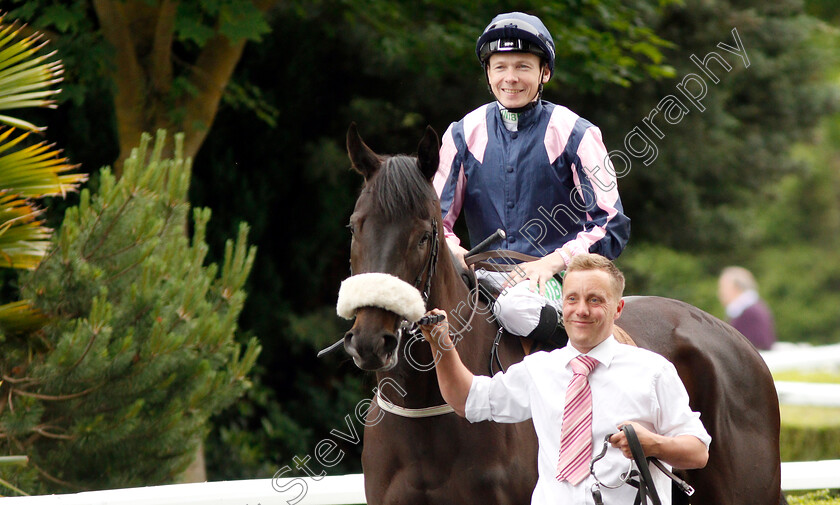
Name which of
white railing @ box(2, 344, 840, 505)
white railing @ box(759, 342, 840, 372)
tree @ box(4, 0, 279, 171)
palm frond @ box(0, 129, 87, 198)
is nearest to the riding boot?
white railing @ box(2, 344, 840, 505)

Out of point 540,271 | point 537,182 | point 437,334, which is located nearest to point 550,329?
point 540,271

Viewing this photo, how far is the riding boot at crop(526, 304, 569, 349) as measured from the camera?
3.30 metres

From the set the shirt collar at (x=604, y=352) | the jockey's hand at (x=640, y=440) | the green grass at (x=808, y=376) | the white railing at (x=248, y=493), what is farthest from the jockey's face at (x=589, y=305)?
the green grass at (x=808, y=376)

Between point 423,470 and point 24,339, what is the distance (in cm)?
267

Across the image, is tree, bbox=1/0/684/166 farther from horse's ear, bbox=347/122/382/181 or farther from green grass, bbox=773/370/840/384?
green grass, bbox=773/370/840/384

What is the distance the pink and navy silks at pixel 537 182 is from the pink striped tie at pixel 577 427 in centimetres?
94

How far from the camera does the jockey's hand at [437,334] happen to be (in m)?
2.74

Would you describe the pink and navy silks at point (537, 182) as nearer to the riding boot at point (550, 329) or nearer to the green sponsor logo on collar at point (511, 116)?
the green sponsor logo on collar at point (511, 116)

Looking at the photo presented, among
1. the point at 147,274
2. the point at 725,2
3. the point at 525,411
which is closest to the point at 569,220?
the point at 525,411

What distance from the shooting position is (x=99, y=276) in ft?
16.4

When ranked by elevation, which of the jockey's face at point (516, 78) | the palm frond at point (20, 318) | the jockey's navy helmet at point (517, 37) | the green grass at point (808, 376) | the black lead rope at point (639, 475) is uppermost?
the jockey's navy helmet at point (517, 37)

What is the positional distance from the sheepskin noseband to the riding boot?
0.71 metres

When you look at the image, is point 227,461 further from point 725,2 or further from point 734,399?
point 725,2

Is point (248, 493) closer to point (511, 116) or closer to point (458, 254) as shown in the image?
point (458, 254)
